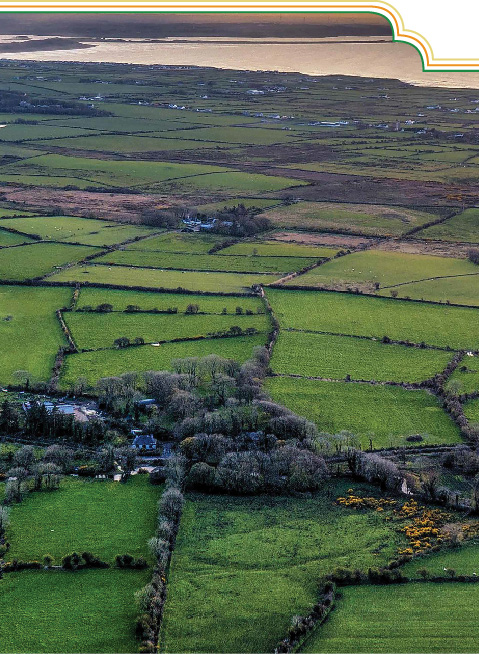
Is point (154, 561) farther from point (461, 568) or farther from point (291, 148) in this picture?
point (291, 148)

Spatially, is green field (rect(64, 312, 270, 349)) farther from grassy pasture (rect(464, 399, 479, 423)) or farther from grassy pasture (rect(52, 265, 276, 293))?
grassy pasture (rect(464, 399, 479, 423))

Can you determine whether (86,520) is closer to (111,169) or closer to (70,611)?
(70,611)

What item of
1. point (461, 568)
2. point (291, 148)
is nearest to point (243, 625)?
point (461, 568)

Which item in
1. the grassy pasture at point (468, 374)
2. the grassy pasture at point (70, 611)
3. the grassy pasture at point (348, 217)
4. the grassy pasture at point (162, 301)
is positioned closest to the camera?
the grassy pasture at point (70, 611)

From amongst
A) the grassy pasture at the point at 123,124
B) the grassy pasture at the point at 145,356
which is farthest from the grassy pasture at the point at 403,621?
the grassy pasture at the point at 123,124

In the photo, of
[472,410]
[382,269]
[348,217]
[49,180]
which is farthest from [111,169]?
[472,410]

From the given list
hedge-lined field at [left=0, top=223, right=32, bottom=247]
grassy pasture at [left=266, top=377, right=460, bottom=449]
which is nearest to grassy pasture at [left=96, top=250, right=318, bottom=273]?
hedge-lined field at [left=0, top=223, right=32, bottom=247]

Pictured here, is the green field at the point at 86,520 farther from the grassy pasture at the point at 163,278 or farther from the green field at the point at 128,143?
the green field at the point at 128,143
